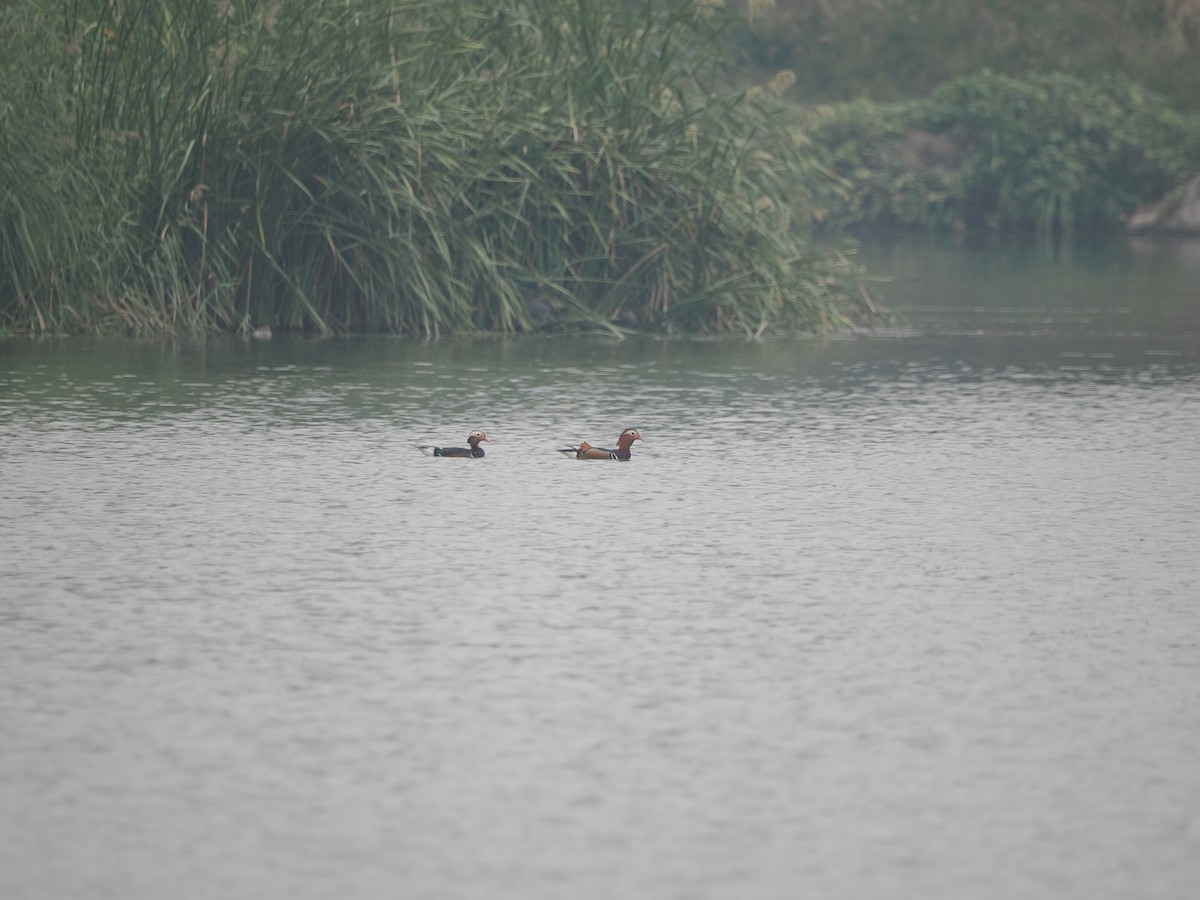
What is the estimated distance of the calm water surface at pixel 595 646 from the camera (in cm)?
432

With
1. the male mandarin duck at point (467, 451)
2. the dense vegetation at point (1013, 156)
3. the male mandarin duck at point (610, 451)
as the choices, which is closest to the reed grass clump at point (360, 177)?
the male mandarin duck at point (467, 451)

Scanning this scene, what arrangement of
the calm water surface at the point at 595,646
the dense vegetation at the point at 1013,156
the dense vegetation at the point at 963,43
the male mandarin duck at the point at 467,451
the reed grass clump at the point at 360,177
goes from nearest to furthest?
1. the calm water surface at the point at 595,646
2. the male mandarin duck at the point at 467,451
3. the reed grass clump at the point at 360,177
4. the dense vegetation at the point at 1013,156
5. the dense vegetation at the point at 963,43

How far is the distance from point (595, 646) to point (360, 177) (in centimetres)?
907

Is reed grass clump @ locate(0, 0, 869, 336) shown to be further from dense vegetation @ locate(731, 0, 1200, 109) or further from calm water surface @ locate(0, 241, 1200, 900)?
dense vegetation @ locate(731, 0, 1200, 109)

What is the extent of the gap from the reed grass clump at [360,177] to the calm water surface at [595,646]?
2862 millimetres

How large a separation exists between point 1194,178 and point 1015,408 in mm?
25984

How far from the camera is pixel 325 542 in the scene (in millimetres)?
7527

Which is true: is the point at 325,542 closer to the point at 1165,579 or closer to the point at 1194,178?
the point at 1165,579

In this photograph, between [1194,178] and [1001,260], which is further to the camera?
[1194,178]

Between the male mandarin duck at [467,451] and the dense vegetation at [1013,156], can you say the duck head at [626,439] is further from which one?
the dense vegetation at [1013,156]

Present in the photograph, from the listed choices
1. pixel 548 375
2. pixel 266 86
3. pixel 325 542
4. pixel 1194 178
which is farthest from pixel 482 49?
pixel 1194 178

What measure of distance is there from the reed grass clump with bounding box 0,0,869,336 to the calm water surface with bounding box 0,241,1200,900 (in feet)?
9.39

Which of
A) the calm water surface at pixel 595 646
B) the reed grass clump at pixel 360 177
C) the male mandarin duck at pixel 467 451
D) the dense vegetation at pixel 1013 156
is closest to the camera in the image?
the calm water surface at pixel 595 646

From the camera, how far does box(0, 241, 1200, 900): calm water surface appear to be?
14.2 ft
